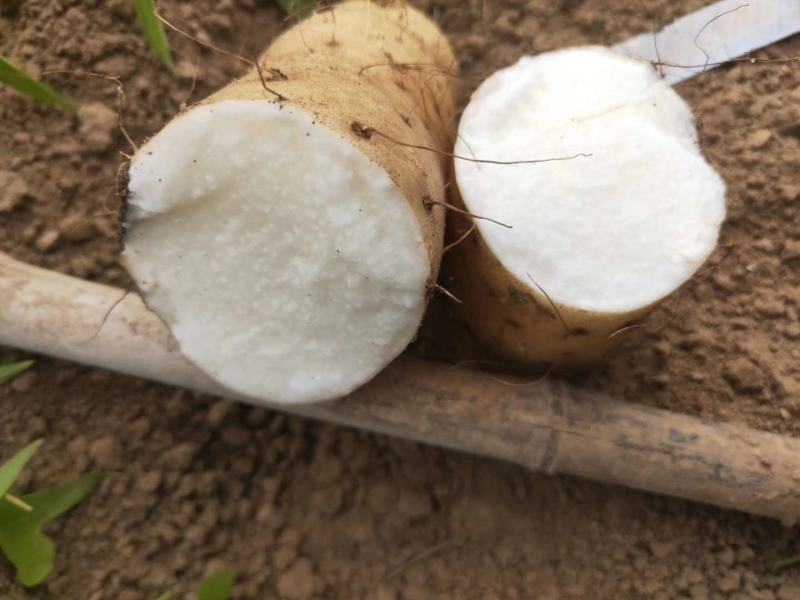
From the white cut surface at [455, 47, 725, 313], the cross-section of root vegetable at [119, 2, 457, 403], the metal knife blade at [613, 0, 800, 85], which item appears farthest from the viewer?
the metal knife blade at [613, 0, 800, 85]

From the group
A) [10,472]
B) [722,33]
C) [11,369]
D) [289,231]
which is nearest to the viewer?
[289,231]

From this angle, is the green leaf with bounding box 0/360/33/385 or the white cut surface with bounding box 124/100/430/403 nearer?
the white cut surface with bounding box 124/100/430/403

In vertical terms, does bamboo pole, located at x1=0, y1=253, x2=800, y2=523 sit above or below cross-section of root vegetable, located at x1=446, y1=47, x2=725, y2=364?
below

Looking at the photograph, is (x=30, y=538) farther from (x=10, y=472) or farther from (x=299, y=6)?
(x=299, y=6)

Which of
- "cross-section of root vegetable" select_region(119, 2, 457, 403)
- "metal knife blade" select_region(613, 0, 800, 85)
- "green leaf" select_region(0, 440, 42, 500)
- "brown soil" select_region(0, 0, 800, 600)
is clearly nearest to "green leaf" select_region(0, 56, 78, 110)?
"brown soil" select_region(0, 0, 800, 600)

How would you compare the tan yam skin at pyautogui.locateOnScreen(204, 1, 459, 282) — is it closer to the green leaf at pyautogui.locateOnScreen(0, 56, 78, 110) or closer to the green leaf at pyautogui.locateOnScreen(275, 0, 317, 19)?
the green leaf at pyautogui.locateOnScreen(275, 0, 317, 19)

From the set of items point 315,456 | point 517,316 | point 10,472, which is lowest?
point 315,456

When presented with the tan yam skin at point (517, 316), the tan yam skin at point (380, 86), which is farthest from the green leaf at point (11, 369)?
the tan yam skin at point (517, 316)

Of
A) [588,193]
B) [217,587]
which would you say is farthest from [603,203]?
[217,587]
